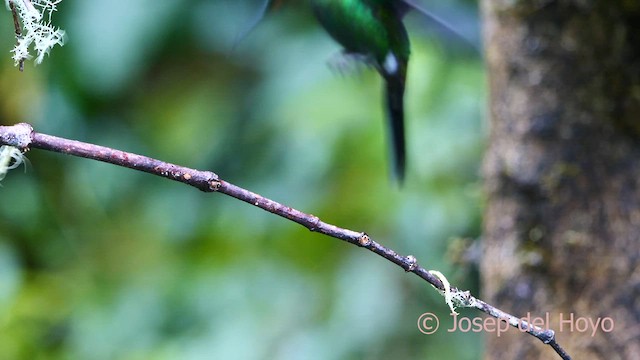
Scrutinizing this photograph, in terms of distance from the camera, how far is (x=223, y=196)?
5.95 feet

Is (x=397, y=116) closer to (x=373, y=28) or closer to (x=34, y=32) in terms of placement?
(x=373, y=28)

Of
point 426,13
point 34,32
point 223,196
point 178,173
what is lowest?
point 178,173

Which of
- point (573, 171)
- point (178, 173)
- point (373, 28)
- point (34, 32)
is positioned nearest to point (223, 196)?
point (573, 171)

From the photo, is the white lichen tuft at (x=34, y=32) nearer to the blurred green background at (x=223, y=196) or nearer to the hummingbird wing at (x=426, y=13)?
the hummingbird wing at (x=426, y=13)

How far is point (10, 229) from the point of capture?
189 cm

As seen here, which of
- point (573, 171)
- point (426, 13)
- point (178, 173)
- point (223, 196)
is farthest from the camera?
point (223, 196)

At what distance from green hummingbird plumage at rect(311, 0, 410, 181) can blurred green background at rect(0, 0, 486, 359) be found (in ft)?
2.45

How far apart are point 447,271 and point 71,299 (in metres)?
0.89

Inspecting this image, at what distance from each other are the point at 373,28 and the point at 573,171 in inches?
17.5

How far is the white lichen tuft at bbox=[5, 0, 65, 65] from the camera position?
0.50 m

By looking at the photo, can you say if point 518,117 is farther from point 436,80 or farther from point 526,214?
point 436,80

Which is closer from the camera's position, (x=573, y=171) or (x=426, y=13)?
(x=426, y=13)

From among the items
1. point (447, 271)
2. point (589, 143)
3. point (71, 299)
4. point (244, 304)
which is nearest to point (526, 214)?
point (589, 143)

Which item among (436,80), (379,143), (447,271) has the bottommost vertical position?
(447,271)
